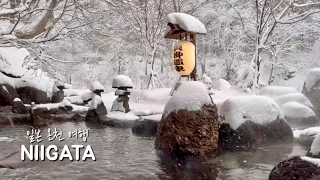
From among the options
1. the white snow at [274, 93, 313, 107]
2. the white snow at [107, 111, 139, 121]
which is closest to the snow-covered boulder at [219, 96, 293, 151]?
the white snow at [107, 111, 139, 121]

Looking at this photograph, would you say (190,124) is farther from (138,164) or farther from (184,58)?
(184,58)

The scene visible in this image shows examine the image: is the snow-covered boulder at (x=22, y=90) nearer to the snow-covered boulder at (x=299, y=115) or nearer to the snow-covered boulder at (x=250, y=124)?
the snow-covered boulder at (x=250, y=124)

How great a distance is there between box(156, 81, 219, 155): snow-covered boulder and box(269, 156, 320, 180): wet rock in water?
2984 mm

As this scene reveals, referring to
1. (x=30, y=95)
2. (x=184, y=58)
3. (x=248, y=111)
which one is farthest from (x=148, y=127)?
(x=30, y=95)

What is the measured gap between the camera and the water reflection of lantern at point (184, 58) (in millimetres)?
10945

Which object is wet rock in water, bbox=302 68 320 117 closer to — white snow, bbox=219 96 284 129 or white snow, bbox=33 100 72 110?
white snow, bbox=219 96 284 129

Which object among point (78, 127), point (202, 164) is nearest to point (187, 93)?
point (202, 164)

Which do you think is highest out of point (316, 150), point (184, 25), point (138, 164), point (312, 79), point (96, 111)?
point (184, 25)

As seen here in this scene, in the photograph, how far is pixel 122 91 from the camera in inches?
603

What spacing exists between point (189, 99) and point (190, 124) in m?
0.72

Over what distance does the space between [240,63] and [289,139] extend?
887 inches

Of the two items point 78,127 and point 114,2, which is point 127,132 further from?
point 114,2

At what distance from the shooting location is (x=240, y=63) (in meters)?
32.0

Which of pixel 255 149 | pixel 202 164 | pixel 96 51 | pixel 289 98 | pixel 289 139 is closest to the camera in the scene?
pixel 202 164
